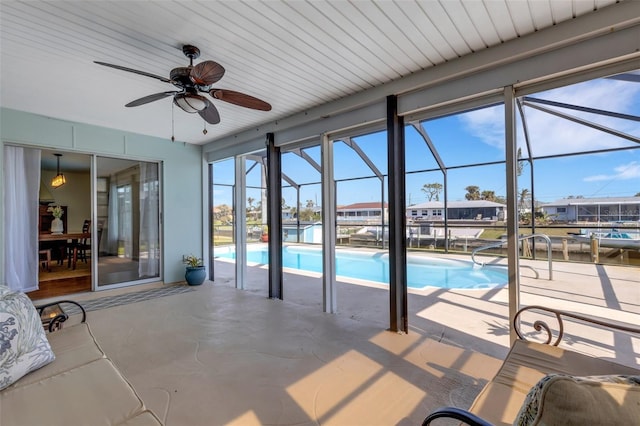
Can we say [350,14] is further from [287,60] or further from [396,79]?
[396,79]

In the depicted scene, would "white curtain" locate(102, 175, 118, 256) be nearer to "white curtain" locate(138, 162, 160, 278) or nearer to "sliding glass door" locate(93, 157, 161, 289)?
"sliding glass door" locate(93, 157, 161, 289)

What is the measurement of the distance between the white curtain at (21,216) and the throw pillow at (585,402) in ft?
19.3

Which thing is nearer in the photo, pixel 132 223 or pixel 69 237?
pixel 132 223

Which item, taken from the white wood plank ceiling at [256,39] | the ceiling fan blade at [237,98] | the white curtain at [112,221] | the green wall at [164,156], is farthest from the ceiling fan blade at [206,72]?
the white curtain at [112,221]

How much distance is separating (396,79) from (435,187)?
145cm

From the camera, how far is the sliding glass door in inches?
211

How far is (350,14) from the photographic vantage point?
6.87 feet

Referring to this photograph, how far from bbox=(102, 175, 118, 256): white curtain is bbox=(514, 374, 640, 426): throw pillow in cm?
635

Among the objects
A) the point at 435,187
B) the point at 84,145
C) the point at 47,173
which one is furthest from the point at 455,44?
the point at 47,173

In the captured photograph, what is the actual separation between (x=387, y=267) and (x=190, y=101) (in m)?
4.10

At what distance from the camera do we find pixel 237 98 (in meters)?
2.55

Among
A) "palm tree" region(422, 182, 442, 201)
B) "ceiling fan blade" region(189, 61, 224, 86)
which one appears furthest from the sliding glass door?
"palm tree" region(422, 182, 442, 201)

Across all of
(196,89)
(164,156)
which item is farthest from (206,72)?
(164,156)

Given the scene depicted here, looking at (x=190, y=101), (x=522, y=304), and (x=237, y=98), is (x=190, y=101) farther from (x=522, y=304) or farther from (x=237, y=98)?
(x=522, y=304)
